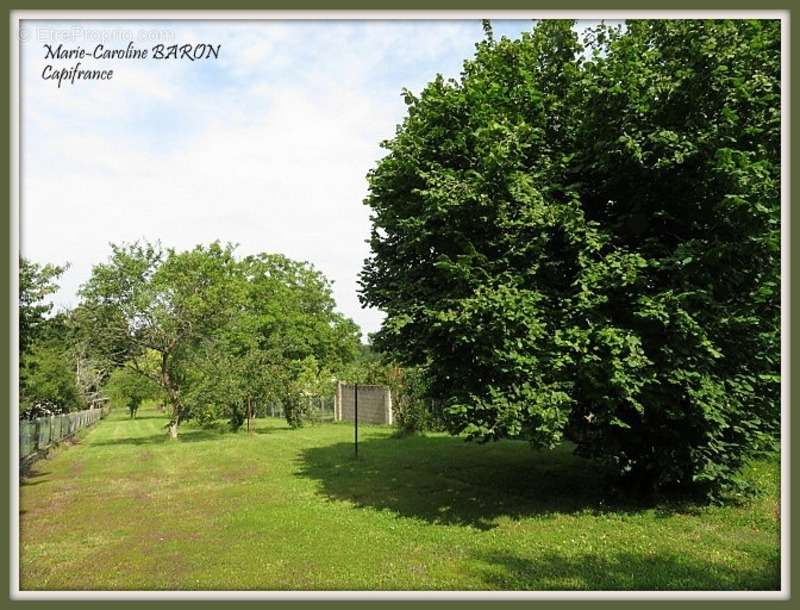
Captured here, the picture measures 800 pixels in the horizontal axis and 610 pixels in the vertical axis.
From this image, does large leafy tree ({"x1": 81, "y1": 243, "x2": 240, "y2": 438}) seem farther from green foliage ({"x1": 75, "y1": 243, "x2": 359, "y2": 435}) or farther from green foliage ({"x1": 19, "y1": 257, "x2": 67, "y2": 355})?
green foliage ({"x1": 19, "y1": 257, "x2": 67, "y2": 355})

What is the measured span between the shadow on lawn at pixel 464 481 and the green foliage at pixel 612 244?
79.3 inches

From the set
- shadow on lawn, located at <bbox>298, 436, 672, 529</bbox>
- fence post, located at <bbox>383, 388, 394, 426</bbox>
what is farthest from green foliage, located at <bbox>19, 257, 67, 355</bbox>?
fence post, located at <bbox>383, 388, 394, 426</bbox>

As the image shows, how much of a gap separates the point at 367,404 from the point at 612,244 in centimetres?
2889

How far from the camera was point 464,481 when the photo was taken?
53.3 ft

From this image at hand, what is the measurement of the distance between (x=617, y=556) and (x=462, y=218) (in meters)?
6.50

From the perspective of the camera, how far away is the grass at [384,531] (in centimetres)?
837

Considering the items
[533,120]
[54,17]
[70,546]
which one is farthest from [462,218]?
[70,546]

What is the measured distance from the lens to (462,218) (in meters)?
11.4

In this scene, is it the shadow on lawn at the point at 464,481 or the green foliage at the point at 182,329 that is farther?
the green foliage at the point at 182,329

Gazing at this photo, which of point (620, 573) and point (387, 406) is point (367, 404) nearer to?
point (387, 406)

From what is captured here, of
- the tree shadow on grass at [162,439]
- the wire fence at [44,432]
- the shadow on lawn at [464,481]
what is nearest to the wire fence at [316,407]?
the tree shadow on grass at [162,439]

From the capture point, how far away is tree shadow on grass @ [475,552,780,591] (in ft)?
25.8

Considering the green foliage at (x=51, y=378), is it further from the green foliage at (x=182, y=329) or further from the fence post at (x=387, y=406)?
the fence post at (x=387, y=406)

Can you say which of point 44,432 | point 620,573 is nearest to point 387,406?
point 44,432
